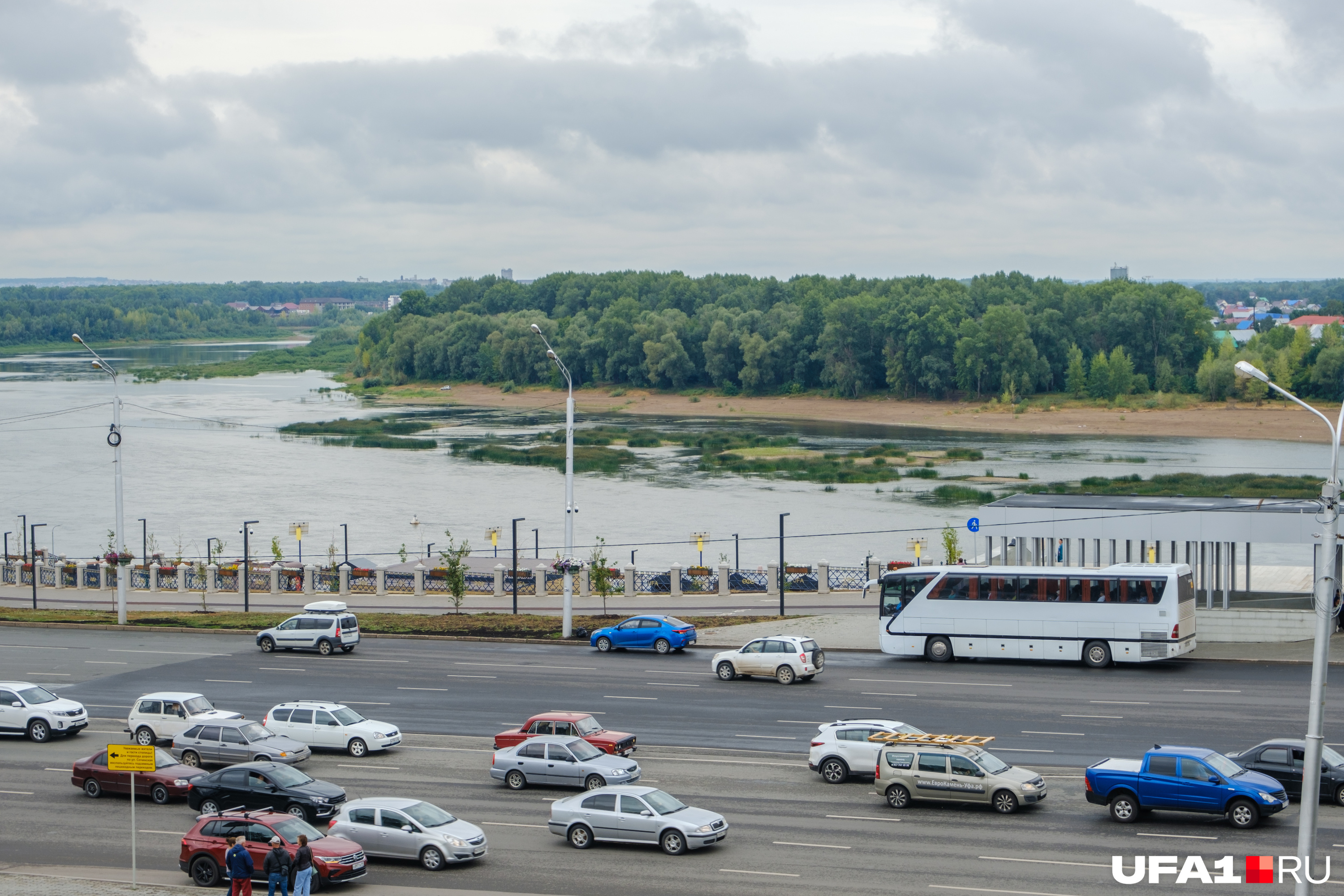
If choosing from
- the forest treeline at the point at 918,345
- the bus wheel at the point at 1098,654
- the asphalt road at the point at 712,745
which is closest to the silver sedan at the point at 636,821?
the asphalt road at the point at 712,745

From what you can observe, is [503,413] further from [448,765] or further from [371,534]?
[448,765]

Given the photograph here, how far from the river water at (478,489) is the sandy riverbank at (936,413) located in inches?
221

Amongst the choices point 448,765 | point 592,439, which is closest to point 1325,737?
point 448,765

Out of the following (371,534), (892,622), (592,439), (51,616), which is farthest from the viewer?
(592,439)

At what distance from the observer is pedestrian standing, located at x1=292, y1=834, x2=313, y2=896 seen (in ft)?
63.7

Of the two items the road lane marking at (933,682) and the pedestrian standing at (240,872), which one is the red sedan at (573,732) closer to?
the pedestrian standing at (240,872)

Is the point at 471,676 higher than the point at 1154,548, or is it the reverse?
the point at 1154,548

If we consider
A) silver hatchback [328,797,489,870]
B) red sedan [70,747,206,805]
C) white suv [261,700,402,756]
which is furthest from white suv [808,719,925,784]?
red sedan [70,747,206,805]

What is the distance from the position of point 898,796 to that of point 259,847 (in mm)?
11154

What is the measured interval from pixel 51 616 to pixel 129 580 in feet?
35.9

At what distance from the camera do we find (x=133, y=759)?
2255 cm

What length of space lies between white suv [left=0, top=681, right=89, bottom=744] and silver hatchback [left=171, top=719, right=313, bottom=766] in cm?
442

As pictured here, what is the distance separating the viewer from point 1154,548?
139 ft

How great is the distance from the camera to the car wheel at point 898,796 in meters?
25.1
